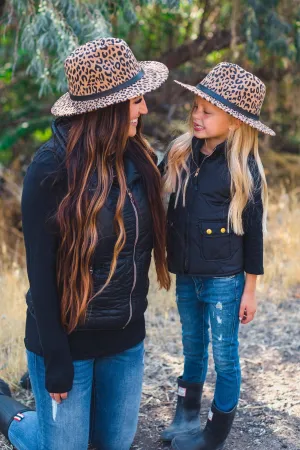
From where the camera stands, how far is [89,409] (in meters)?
2.50

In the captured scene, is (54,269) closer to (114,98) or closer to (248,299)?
(114,98)

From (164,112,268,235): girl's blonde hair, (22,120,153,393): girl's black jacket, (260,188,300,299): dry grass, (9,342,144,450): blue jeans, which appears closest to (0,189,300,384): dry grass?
(260,188,300,299): dry grass

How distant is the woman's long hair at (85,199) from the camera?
7.23ft

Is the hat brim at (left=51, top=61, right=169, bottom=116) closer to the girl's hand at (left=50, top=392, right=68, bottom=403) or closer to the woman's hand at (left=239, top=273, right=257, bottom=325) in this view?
the woman's hand at (left=239, top=273, right=257, bottom=325)

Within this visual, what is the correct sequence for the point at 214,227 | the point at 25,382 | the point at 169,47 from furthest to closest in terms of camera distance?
the point at 169,47 < the point at 25,382 < the point at 214,227

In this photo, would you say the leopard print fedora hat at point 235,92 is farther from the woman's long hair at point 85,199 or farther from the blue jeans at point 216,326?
the blue jeans at point 216,326

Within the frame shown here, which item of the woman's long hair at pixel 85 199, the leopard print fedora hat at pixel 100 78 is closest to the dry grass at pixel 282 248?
the woman's long hair at pixel 85 199

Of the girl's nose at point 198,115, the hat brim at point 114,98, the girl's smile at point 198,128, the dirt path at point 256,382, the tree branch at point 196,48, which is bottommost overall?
the dirt path at point 256,382

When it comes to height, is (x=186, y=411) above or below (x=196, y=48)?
below

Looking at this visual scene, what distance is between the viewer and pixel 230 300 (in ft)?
8.81

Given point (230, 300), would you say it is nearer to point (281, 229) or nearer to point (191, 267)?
point (191, 267)

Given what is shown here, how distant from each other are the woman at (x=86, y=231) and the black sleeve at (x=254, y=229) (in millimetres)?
395

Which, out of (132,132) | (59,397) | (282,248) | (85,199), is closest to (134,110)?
(132,132)

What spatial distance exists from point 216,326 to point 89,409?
64 cm
